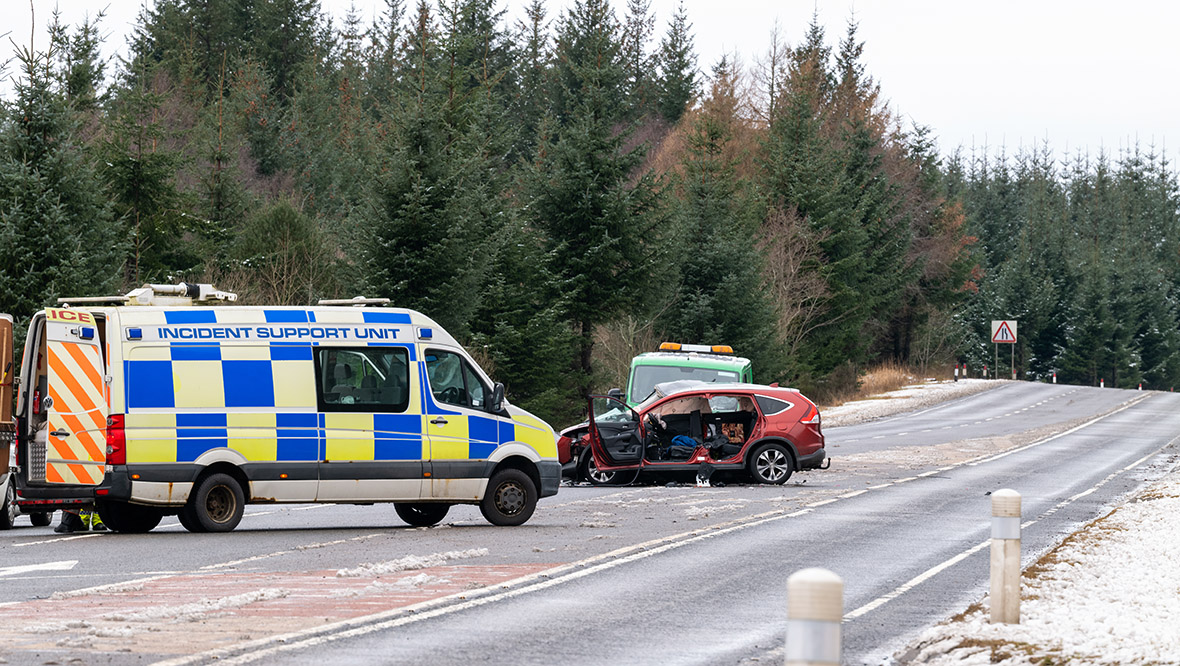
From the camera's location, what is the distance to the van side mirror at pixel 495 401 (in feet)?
53.7

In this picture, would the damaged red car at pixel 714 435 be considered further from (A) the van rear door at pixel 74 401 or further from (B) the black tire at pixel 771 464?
(A) the van rear door at pixel 74 401

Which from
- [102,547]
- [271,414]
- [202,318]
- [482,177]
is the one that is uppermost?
[482,177]

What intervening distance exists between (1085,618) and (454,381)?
28.4ft

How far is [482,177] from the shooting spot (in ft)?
132

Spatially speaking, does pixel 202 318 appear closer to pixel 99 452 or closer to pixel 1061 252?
pixel 99 452

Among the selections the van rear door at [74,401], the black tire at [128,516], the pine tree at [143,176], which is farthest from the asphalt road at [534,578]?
the pine tree at [143,176]

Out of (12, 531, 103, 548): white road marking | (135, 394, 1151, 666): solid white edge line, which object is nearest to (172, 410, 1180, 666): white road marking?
(135, 394, 1151, 666): solid white edge line

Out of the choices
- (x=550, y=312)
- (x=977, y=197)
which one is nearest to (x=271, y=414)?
(x=550, y=312)

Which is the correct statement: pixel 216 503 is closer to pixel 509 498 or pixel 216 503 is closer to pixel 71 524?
pixel 71 524

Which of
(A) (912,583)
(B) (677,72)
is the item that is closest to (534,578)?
(A) (912,583)

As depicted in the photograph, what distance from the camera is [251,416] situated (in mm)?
15625

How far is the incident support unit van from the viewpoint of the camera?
15156 millimetres

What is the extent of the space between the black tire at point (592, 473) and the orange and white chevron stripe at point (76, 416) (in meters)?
8.95

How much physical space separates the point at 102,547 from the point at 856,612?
769cm
